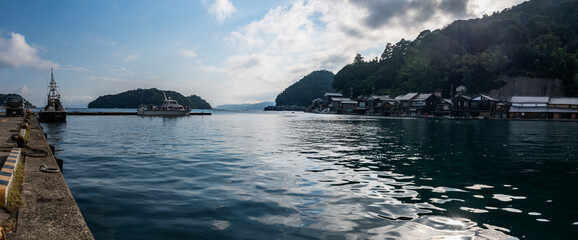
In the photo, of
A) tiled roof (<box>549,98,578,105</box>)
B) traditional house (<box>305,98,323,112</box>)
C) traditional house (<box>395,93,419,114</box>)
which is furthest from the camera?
traditional house (<box>305,98,323,112</box>)

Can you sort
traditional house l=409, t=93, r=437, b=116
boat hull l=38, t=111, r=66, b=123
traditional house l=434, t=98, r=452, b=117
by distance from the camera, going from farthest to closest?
traditional house l=409, t=93, r=437, b=116 < traditional house l=434, t=98, r=452, b=117 < boat hull l=38, t=111, r=66, b=123

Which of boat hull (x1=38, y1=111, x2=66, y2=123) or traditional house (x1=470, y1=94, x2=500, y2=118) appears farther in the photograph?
traditional house (x1=470, y1=94, x2=500, y2=118)

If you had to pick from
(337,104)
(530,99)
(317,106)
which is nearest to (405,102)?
(530,99)

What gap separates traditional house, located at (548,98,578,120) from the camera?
82312 millimetres

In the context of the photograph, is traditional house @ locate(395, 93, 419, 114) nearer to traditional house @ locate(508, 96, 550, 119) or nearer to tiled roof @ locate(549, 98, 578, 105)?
traditional house @ locate(508, 96, 550, 119)

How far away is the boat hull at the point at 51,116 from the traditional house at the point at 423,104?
104 metres

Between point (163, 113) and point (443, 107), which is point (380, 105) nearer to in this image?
Result: point (443, 107)

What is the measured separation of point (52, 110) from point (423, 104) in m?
106

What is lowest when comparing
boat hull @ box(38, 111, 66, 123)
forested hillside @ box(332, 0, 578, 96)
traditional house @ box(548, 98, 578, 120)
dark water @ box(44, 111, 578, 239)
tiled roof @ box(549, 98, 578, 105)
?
dark water @ box(44, 111, 578, 239)

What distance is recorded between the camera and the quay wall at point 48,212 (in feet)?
14.3

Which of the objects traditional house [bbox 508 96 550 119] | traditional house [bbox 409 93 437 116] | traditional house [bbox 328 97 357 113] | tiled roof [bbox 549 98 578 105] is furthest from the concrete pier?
traditional house [bbox 328 97 357 113]

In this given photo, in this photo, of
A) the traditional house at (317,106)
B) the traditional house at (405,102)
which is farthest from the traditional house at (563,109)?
the traditional house at (317,106)

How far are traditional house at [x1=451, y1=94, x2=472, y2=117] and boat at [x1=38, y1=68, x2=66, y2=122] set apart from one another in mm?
103163

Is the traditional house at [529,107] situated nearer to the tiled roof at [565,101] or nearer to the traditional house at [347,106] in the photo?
the tiled roof at [565,101]
